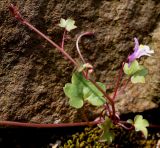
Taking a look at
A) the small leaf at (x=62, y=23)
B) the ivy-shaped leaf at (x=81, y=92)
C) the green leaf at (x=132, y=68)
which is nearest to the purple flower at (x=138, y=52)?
the green leaf at (x=132, y=68)

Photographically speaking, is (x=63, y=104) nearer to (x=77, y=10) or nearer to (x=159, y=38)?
(x=77, y=10)

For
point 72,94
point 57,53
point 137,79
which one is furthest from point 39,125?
point 137,79

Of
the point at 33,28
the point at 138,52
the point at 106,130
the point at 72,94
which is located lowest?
the point at 106,130

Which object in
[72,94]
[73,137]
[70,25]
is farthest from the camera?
[73,137]

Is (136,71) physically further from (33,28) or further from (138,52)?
(33,28)

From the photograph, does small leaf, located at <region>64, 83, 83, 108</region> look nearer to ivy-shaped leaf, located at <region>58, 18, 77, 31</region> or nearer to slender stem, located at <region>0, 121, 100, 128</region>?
slender stem, located at <region>0, 121, 100, 128</region>

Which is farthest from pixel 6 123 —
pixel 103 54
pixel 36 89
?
pixel 103 54
